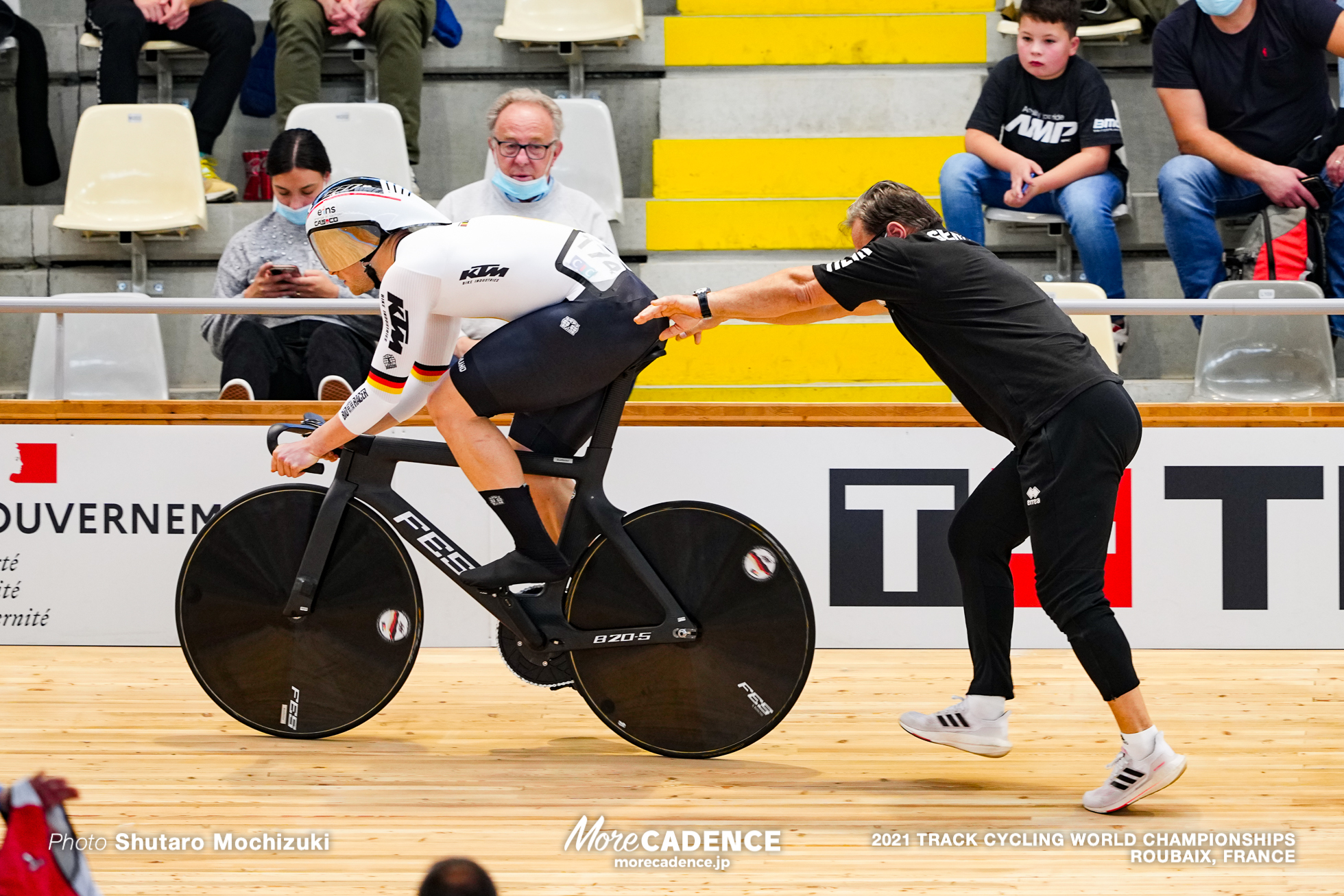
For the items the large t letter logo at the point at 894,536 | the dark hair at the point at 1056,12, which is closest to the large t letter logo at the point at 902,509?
the large t letter logo at the point at 894,536

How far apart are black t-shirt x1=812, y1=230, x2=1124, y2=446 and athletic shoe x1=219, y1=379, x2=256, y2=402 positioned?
2592 mm

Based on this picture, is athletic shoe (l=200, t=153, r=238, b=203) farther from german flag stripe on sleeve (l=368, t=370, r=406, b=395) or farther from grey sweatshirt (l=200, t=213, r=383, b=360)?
german flag stripe on sleeve (l=368, t=370, r=406, b=395)

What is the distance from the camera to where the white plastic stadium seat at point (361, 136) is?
21.5ft

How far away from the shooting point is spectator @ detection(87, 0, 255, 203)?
23.5 feet

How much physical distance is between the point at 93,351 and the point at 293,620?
5.95 ft

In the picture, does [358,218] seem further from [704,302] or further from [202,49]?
[202,49]

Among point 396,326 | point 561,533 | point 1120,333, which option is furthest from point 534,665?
point 1120,333

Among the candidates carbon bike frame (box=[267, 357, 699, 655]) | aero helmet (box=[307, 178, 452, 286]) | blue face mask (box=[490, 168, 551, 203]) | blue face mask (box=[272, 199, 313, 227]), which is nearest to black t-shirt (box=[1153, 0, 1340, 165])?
blue face mask (box=[490, 168, 551, 203])

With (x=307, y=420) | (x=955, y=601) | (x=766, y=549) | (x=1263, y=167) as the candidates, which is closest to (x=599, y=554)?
(x=766, y=549)

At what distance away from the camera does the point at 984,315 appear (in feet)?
10.4

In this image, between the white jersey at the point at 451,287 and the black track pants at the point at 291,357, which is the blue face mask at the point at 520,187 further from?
the white jersey at the point at 451,287

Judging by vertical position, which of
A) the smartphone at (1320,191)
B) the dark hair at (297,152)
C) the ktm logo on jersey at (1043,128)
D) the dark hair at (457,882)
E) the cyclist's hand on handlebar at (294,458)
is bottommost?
the cyclist's hand on handlebar at (294,458)

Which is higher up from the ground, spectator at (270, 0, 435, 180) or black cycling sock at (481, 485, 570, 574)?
spectator at (270, 0, 435, 180)

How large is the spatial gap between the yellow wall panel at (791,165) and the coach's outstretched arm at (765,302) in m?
3.98
